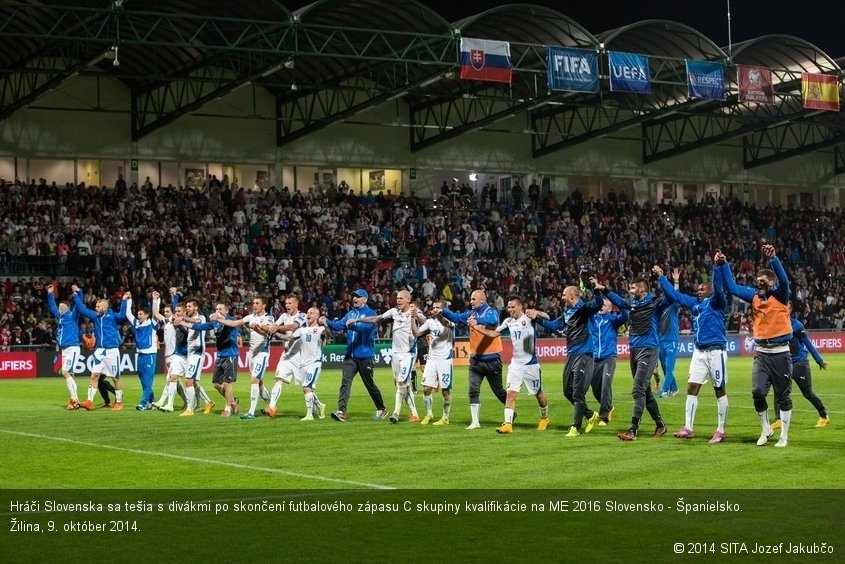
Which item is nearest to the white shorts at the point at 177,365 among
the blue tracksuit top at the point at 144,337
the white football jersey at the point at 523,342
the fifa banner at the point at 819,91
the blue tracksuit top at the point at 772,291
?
the blue tracksuit top at the point at 144,337

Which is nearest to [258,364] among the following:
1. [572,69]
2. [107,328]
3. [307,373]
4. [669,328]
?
[307,373]

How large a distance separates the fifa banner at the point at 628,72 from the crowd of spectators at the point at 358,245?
9.71 meters

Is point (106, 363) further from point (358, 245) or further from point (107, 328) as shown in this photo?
point (358, 245)

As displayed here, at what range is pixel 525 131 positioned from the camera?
2149 inches

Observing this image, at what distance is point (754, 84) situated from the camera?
148 feet

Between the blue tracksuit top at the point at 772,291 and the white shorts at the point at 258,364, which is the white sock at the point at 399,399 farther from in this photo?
the blue tracksuit top at the point at 772,291

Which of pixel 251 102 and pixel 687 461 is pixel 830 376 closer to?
pixel 687 461

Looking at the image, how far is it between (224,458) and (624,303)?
6.01 meters

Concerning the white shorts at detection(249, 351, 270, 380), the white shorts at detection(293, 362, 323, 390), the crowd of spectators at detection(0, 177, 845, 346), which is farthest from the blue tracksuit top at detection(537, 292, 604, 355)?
the crowd of spectators at detection(0, 177, 845, 346)

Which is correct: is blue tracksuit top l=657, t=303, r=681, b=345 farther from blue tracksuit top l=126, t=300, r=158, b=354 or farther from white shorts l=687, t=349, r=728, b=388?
blue tracksuit top l=126, t=300, r=158, b=354

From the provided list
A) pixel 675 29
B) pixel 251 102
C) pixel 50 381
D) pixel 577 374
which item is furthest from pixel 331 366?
pixel 577 374

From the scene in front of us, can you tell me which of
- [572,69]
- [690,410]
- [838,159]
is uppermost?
[838,159]

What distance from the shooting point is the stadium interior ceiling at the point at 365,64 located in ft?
131

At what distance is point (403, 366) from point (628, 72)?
79.8ft
